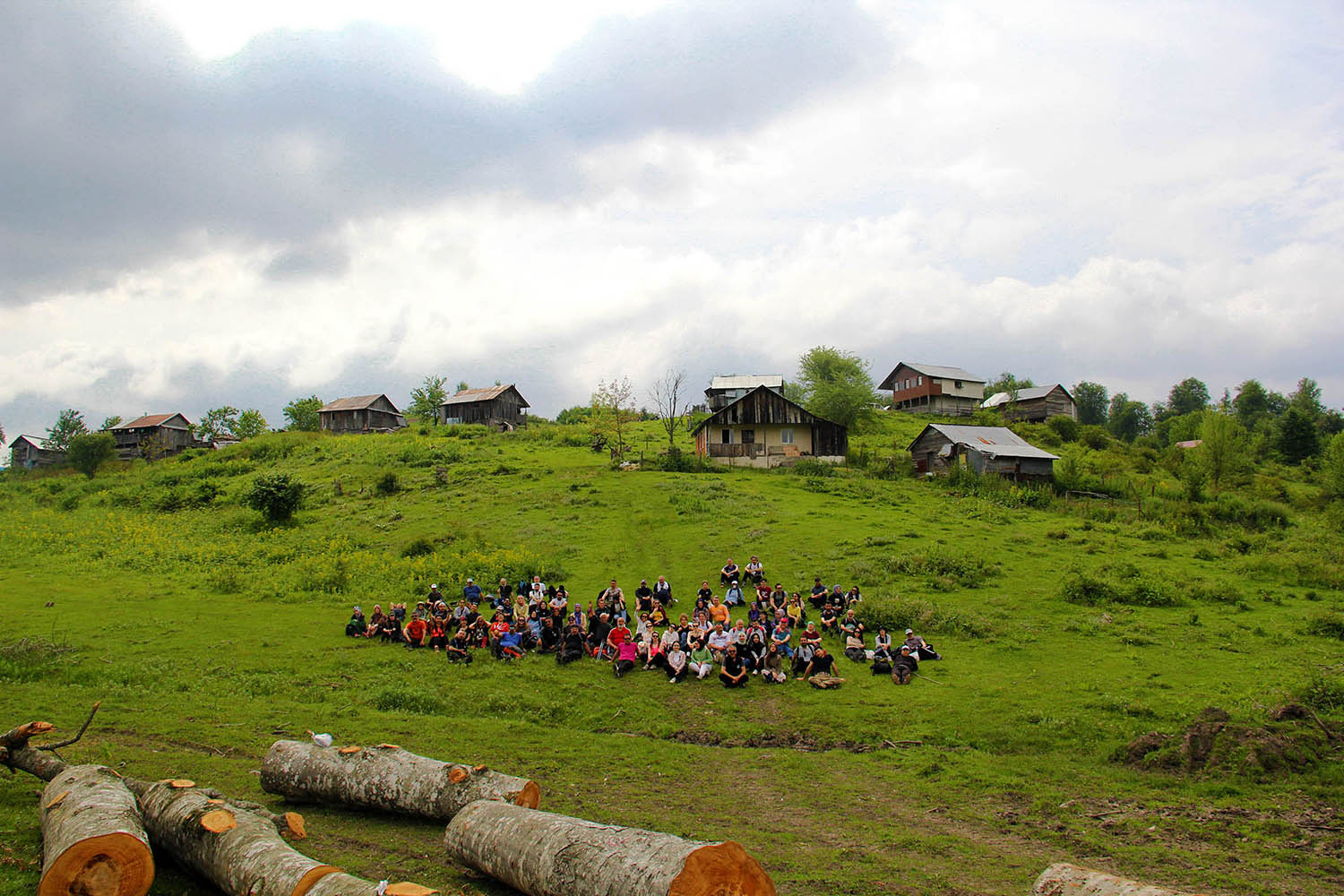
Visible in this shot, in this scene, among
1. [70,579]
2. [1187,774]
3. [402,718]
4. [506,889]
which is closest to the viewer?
[506,889]

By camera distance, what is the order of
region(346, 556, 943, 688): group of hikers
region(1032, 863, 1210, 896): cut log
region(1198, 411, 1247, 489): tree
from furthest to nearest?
region(1198, 411, 1247, 489): tree < region(346, 556, 943, 688): group of hikers < region(1032, 863, 1210, 896): cut log

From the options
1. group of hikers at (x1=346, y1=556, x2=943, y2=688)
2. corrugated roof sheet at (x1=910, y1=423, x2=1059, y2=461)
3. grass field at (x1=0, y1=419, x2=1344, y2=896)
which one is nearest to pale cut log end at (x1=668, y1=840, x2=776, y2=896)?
grass field at (x1=0, y1=419, x2=1344, y2=896)

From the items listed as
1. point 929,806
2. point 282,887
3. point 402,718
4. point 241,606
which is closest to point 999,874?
point 929,806

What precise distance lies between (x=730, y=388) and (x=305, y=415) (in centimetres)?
4948

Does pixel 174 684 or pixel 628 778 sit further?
pixel 174 684

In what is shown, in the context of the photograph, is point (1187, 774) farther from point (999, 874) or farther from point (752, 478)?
point (752, 478)

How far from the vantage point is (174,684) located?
583 inches

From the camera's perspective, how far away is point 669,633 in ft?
57.3

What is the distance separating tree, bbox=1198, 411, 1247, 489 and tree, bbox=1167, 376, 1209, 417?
81.1 m

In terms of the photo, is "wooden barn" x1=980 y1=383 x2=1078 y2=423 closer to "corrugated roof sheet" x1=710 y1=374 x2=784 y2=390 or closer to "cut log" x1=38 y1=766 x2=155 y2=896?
"corrugated roof sheet" x1=710 y1=374 x2=784 y2=390

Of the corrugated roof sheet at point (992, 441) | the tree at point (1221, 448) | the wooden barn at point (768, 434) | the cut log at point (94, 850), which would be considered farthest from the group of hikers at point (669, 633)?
the tree at point (1221, 448)

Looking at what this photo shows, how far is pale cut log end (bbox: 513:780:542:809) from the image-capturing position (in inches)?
307

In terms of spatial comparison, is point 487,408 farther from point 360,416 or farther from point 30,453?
point 30,453

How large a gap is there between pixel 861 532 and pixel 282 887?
27.0 metres
